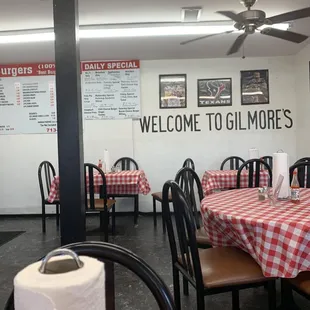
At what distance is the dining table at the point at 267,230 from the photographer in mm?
1625

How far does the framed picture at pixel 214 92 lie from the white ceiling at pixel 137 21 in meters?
0.41

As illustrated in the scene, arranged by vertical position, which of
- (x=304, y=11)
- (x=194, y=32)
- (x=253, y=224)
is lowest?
(x=253, y=224)

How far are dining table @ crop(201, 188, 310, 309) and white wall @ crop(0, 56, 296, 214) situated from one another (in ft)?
11.0

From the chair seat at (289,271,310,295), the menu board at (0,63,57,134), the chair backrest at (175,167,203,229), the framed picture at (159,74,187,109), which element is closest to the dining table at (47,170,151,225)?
the framed picture at (159,74,187,109)

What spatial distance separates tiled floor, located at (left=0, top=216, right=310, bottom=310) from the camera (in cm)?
248

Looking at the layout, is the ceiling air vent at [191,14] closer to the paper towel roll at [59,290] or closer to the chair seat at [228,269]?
the chair seat at [228,269]

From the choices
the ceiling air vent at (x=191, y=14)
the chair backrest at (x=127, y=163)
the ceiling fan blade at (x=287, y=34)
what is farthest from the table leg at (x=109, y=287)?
the chair backrest at (x=127, y=163)

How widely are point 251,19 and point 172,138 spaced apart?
2.84 meters

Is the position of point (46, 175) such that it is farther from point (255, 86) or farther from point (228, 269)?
point (228, 269)

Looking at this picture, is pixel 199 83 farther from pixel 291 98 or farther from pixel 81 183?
pixel 81 183

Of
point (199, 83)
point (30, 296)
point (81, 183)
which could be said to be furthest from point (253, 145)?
Answer: point (30, 296)

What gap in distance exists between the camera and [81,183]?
8.14 feet

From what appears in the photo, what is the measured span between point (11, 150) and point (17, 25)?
232 cm

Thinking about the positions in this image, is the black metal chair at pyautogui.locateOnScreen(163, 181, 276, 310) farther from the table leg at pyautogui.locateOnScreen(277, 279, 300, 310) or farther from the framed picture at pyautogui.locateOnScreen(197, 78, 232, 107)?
the framed picture at pyautogui.locateOnScreen(197, 78, 232, 107)
